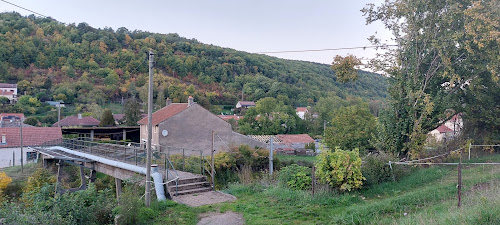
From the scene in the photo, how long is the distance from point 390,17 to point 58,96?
2689 inches

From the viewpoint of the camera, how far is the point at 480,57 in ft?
49.1

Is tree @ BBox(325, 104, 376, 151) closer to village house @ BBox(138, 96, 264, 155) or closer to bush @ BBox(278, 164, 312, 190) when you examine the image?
village house @ BBox(138, 96, 264, 155)

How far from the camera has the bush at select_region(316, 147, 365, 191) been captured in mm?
10219

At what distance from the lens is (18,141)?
31.9 metres

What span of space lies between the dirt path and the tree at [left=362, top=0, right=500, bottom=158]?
28.8 ft

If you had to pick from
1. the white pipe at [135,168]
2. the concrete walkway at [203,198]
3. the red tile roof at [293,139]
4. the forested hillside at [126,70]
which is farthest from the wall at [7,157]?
the forested hillside at [126,70]

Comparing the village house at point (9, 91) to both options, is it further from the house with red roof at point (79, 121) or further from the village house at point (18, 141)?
the village house at point (18, 141)

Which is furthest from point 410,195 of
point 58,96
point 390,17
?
point 58,96

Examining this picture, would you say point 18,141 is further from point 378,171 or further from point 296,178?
point 378,171

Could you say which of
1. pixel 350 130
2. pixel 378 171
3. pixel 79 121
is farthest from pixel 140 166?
pixel 79 121

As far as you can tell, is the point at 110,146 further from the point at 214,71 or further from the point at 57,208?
the point at 214,71

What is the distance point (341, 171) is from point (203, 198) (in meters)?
4.68

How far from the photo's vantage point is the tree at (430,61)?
46.6ft

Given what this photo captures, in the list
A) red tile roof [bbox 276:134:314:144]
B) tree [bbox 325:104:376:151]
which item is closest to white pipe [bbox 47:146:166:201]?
tree [bbox 325:104:376:151]
